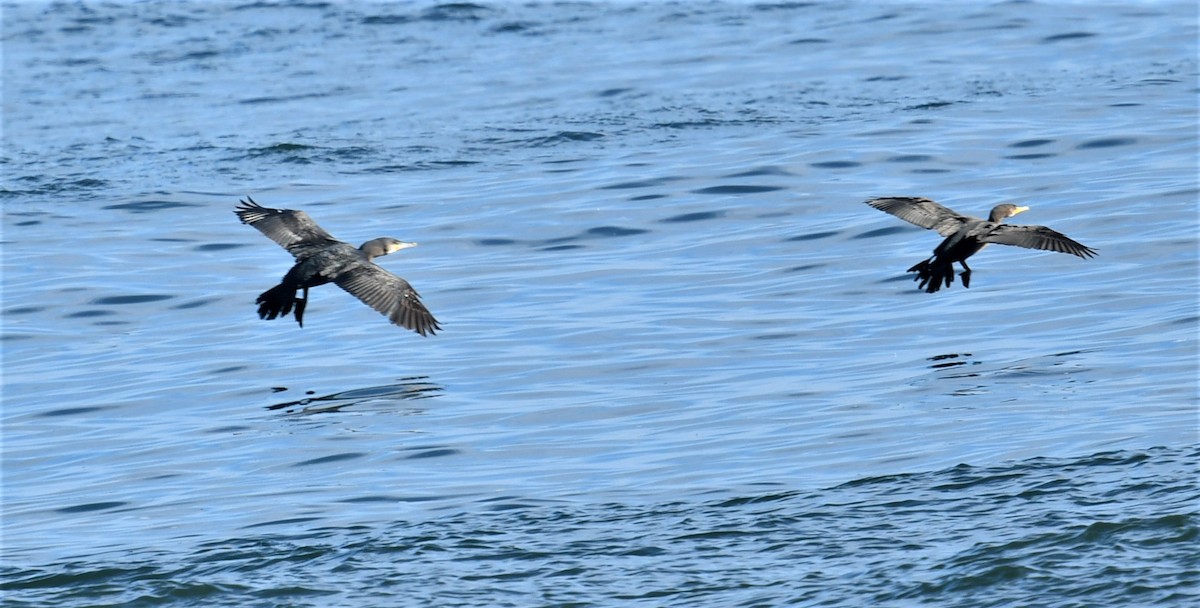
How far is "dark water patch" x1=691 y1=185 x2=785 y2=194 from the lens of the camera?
18.5 metres

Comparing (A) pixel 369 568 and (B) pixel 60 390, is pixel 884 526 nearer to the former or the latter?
(A) pixel 369 568

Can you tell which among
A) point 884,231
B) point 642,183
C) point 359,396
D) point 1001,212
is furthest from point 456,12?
point 359,396

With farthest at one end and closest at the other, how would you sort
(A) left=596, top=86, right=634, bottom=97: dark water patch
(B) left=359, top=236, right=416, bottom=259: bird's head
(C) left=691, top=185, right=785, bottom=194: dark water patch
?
(A) left=596, top=86, right=634, bottom=97: dark water patch, (C) left=691, top=185, right=785, bottom=194: dark water patch, (B) left=359, top=236, right=416, bottom=259: bird's head

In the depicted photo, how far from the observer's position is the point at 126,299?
15914 millimetres

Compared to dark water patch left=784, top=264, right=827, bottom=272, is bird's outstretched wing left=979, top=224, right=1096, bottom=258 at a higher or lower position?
higher

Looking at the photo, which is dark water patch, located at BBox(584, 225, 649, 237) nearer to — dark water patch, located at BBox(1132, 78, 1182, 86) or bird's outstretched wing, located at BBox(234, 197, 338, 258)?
bird's outstretched wing, located at BBox(234, 197, 338, 258)

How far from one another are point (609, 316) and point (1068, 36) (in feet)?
42.8

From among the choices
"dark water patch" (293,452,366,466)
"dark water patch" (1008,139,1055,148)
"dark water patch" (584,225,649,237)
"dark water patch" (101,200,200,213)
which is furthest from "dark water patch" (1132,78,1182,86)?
"dark water patch" (293,452,366,466)

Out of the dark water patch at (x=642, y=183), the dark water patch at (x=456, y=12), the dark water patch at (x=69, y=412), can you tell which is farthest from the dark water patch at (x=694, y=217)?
the dark water patch at (x=456, y=12)

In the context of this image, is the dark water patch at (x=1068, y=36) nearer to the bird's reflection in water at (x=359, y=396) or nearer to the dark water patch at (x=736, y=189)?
the dark water patch at (x=736, y=189)

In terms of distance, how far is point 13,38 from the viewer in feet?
93.5

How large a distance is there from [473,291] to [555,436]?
15.0 feet

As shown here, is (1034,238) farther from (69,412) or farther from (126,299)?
(126,299)

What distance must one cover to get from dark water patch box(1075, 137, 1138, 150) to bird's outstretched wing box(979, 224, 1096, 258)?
7.00 meters
